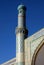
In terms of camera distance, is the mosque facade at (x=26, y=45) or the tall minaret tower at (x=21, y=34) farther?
the tall minaret tower at (x=21, y=34)

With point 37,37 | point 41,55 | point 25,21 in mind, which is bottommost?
point 41,55

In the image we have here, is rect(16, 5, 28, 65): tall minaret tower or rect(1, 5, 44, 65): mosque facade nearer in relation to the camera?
rect(1, 5, 44, 65): mosque facade

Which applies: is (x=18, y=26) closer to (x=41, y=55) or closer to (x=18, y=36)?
(x=18, y=36)

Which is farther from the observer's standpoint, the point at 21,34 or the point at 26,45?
the point at 21,34

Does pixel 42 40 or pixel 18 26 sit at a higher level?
pixel 18 26

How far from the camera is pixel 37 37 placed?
32.0 feet

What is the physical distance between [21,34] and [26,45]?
66 cm

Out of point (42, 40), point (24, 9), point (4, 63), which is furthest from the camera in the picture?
point (4, 63)

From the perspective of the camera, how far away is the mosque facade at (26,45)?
950 centimetres

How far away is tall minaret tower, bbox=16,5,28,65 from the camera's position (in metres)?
10.4

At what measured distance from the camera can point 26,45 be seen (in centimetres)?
1036

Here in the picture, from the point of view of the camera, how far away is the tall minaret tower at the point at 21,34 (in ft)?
34.0

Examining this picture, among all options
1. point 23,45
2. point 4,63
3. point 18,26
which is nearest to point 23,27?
point 18,26

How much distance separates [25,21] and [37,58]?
2.44 metres
